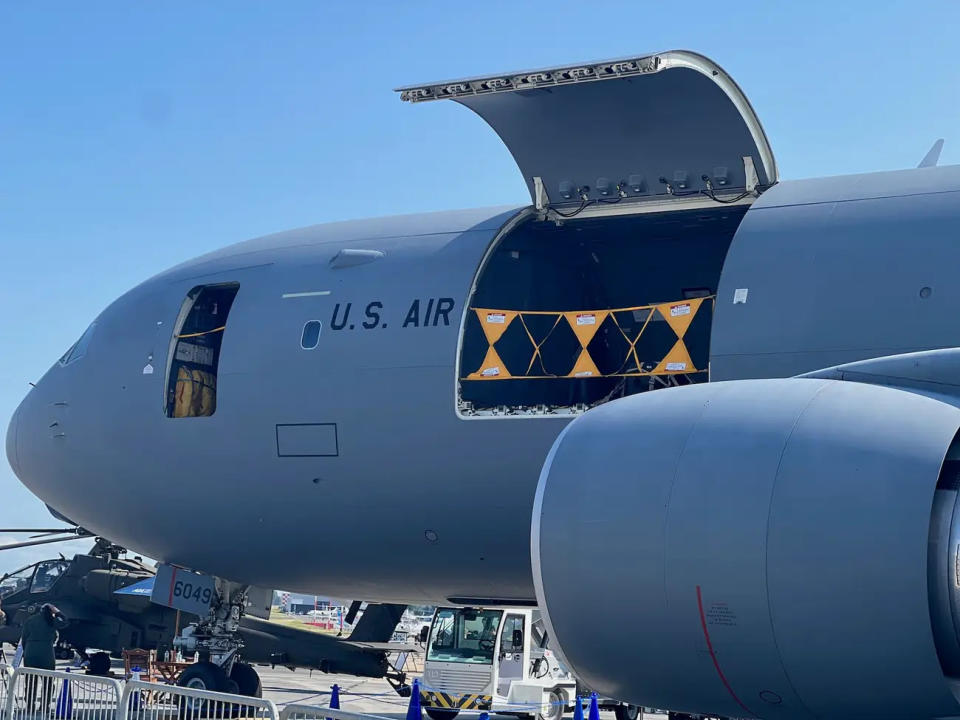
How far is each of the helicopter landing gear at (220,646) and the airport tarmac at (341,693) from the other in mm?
7376

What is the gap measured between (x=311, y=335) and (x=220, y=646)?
402 centimetres

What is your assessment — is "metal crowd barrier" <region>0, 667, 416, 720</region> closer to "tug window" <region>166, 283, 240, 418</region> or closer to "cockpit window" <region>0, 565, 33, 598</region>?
"tug window" <region>166, 283, 240, 418</region>

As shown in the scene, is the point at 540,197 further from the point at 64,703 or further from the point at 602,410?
the point at 64,703

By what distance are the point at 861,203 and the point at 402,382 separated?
426 cm

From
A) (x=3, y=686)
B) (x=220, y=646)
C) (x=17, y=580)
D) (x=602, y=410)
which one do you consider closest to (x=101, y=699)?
(x=220, y=646)

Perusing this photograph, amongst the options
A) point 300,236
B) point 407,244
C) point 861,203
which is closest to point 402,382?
point 407,244

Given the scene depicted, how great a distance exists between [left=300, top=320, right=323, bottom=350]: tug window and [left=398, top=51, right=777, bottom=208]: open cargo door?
243 centimetres

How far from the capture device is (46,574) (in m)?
29.3

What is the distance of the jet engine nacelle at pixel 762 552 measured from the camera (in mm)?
6531

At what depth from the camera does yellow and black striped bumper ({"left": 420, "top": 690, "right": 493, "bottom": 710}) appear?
20234mm

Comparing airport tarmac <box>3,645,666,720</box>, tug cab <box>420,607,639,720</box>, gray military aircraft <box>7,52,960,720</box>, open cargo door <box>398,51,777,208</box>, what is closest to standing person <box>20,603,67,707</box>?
airport tarmac <box>3,645,666,720</box>

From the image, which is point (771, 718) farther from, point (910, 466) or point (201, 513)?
point (201, 513)

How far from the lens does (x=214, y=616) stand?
14.0 m

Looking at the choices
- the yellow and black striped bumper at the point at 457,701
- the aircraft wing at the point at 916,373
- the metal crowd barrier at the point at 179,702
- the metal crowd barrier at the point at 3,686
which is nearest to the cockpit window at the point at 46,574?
the yellow and black striped bumper at the point at 457,701
